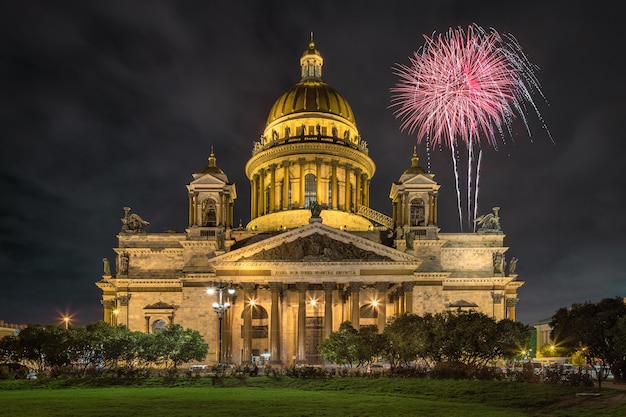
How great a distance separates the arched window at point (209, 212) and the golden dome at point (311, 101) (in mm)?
19616

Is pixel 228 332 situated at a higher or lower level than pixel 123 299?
lower

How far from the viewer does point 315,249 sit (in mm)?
55594

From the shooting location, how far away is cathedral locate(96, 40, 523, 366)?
55.2m

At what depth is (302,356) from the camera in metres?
53.1

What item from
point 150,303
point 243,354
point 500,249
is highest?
point 500,249

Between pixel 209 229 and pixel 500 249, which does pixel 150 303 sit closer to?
pixel 209 229

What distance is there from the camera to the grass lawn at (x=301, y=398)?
23.7 meters

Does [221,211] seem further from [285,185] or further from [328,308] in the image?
[328,308]

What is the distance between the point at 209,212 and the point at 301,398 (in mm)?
36761

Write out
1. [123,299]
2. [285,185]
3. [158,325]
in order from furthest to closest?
[285,185], [123,299], [158,325]

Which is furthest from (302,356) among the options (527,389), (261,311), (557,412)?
(557,412)

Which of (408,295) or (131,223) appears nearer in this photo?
(408,295)

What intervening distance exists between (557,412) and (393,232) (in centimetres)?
4024

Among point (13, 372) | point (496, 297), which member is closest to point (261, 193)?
point (496, 297)
